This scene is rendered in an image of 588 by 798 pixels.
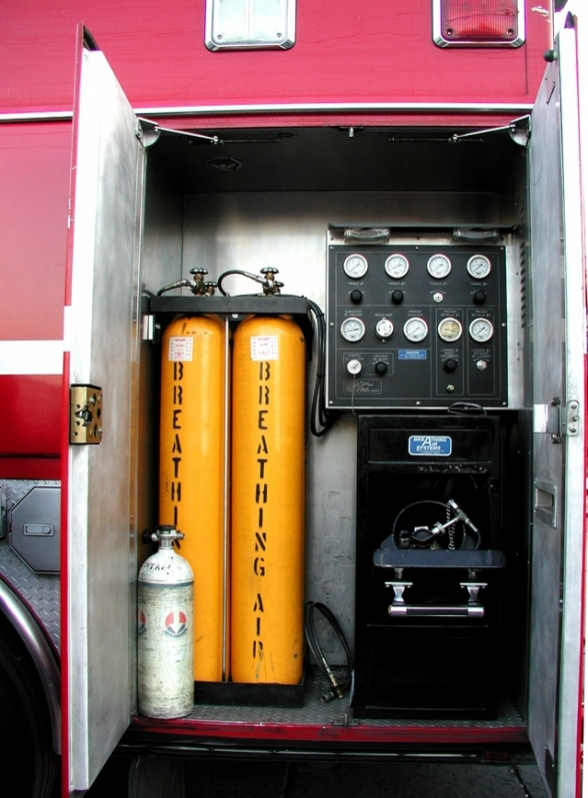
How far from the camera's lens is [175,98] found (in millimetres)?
2223

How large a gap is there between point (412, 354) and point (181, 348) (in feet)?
3.00

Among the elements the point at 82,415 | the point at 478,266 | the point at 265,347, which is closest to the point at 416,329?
the point at 478,266

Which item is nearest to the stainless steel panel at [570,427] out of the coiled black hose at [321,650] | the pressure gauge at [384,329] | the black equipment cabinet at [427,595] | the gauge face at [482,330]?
the black equipment cabinet at [427,595]

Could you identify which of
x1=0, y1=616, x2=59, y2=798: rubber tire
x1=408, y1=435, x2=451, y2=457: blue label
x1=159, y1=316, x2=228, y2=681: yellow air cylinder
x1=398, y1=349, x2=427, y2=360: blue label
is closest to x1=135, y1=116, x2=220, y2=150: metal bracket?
x1=159, y1=316, x2=228, y2=681: yellow air cylinder

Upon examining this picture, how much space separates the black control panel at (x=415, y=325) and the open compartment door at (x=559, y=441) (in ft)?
1.39

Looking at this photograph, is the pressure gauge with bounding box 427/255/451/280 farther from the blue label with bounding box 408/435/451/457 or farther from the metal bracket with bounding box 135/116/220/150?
the metal bracket with bounding box 135/116/220/150

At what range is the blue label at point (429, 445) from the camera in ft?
7.61

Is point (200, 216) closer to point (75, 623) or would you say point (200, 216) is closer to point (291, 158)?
point (291, 158)

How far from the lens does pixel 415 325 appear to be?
2.52 metres

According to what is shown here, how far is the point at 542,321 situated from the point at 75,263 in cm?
146

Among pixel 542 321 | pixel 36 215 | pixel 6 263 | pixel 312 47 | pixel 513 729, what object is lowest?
pixel 513 729

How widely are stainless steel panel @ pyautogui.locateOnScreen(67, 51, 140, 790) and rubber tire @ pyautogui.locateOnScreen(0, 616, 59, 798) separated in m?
0.28

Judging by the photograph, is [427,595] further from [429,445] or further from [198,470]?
[198,470]

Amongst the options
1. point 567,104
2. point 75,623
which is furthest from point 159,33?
point 75,623
